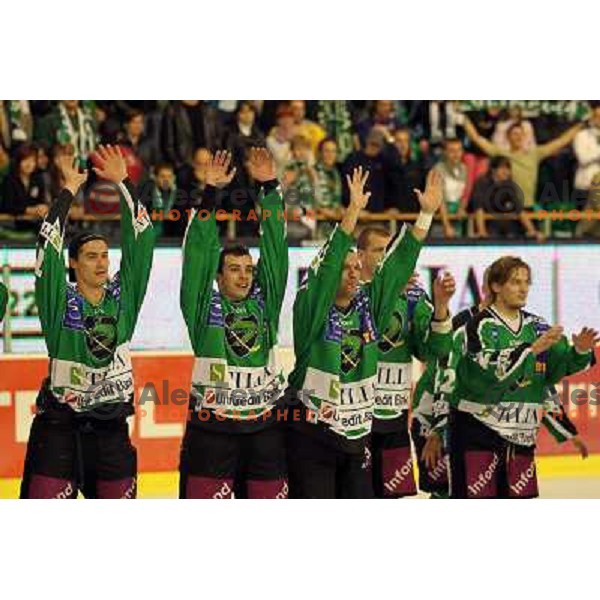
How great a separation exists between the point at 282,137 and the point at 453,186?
3.38ft

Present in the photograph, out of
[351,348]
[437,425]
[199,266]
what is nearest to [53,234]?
[199,266]

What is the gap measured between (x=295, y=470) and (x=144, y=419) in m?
Answer: 0.87

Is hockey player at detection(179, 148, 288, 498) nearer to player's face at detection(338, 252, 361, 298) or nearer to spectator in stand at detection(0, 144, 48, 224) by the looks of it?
player's face at detection(338, 252, 361, 298)

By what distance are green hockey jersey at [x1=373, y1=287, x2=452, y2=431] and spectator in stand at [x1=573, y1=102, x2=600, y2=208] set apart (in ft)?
4.10

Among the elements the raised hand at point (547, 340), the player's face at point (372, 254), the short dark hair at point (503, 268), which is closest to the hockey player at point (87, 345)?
the player's face at point (372, 254)

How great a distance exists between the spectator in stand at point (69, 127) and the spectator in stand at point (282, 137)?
100 cm

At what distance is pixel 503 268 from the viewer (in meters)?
10.3

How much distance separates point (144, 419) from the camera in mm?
10188

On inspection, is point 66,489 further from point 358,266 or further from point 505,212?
point 505,212

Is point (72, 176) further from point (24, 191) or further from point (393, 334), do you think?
point (393, 334)

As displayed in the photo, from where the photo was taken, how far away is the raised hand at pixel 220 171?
394 inches

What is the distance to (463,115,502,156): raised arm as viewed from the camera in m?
11.8

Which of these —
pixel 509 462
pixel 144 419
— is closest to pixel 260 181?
pixel 144 419

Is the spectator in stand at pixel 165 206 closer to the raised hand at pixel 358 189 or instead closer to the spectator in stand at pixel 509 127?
the raised hand at pixel 358 189
